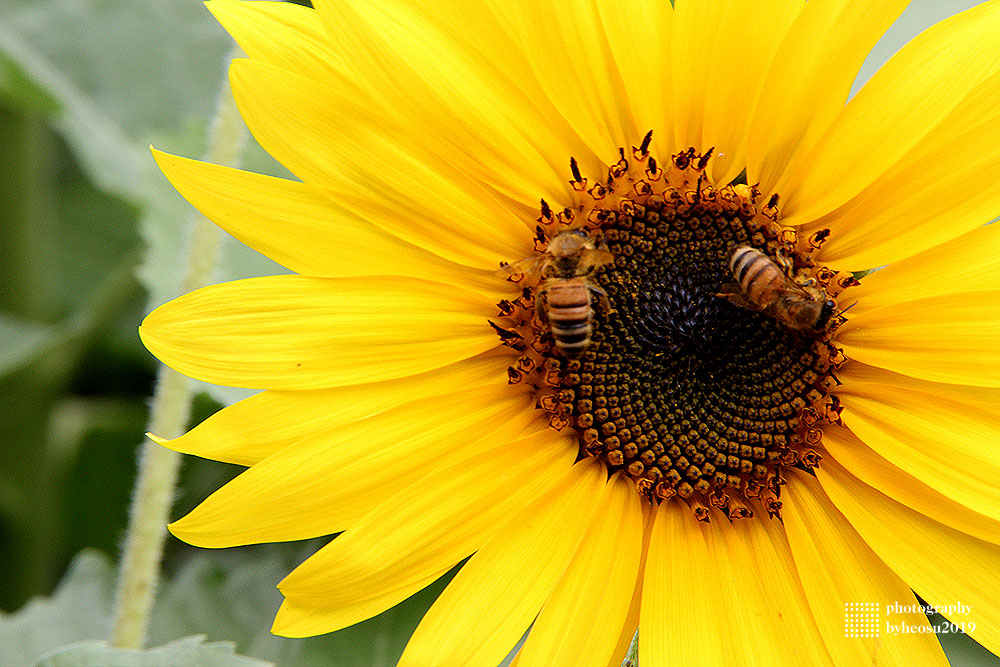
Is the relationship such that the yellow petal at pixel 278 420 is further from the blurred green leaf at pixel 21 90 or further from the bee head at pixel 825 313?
the blurred green leaf at pixel 21 90

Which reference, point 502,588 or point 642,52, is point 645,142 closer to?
point 642,52

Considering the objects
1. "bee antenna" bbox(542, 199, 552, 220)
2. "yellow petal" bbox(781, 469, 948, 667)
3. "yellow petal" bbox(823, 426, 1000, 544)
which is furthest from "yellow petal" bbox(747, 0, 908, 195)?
"yellow petal" bbox(781, 469, 948, 667)

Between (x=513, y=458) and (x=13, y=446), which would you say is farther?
(x=13, y=446)

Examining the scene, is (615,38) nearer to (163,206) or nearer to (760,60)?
(760,60)

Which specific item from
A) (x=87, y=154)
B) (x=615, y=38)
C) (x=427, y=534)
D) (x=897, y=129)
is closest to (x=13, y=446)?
(x=87, y=154)

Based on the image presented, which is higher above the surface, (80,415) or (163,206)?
(163,206)

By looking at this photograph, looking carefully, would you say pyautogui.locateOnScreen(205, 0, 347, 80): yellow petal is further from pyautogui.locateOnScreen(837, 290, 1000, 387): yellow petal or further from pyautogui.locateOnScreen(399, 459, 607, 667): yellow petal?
pyautogui.locateOnScreen(837, 290, 1000, 387): yellow petal
